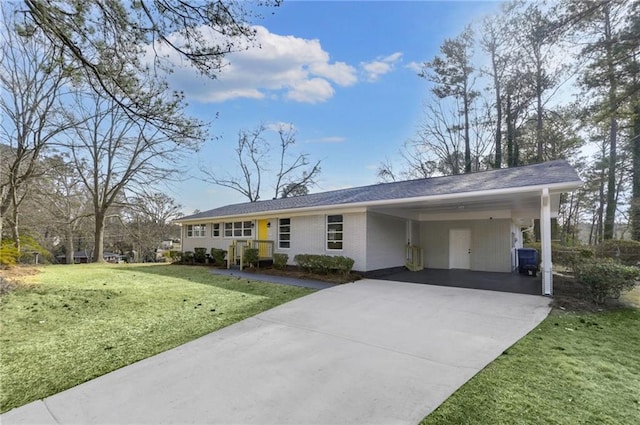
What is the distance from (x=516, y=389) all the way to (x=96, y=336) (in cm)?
576

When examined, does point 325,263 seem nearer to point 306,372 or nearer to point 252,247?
point 252,247

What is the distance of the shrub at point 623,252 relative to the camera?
13867 mm

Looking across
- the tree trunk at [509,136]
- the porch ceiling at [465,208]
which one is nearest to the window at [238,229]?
the porch ceiling at [465,208]

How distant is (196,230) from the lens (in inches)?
789

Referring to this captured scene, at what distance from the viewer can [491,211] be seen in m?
12.7

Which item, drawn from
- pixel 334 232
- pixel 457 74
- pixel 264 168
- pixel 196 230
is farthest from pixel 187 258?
pixel 457 74

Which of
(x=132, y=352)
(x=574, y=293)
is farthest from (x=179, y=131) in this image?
(x=574, y=293)

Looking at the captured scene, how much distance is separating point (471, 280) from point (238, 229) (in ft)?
36.5

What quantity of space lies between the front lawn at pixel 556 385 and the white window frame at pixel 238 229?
42.0 ft

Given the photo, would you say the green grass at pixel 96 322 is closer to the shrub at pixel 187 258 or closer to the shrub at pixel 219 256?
the shrub at pixel 219 256

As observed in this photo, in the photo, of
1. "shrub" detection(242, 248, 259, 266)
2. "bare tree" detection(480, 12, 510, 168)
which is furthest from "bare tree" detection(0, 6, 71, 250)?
"bare tree" detection(480, 12, 510, 168)

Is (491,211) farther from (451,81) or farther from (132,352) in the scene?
(451,81)

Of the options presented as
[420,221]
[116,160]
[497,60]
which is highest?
[497,60]

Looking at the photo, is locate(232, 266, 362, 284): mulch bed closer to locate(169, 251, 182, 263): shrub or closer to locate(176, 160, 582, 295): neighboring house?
locate(176, 160, 582, 295): neighboring house
